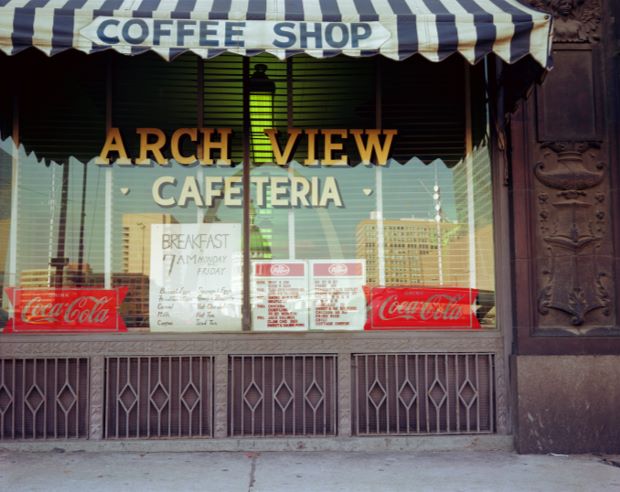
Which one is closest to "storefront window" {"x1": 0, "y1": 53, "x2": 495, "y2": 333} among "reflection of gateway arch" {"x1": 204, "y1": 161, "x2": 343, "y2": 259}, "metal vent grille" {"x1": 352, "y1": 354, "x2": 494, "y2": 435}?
"reflection of gateway arch" {"x1": 204, "y1": 161, "x2": 343, "y2": 259}

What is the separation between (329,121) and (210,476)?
3685 mm

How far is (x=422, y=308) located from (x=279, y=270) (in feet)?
4.96

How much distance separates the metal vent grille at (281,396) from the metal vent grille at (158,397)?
29cm

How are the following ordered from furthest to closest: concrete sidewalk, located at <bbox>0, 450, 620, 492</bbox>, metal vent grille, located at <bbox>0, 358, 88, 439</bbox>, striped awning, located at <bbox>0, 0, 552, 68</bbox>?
metal vent grille, located at <bbox>0, 358, 88, 439</bbox>, concrete sidewalk, located at <bbox>0, 450, 620, 492</bbox>, striped awning, located at <bbox>0, 0, 552, 68</bbox>

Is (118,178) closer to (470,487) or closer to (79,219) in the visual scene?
(79,219)

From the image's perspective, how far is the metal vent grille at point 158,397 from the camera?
6.46 meters

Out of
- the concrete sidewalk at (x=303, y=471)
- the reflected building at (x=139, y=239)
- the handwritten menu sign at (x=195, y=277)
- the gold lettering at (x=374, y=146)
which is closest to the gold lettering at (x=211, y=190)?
the handwritten menu sign at (x=195, y=277)

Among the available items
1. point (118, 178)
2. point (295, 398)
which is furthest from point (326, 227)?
point (118, 178)

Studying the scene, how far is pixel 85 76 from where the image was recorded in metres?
6.93

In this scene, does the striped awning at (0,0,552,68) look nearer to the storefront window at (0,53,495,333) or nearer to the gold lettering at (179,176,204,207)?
the storefront window at (0,53,495,333)

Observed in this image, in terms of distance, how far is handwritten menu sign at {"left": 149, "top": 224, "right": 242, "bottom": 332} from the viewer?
6656 millimetres

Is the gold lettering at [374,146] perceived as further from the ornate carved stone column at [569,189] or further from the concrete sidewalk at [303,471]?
the concrete sidewalk at [303,471]

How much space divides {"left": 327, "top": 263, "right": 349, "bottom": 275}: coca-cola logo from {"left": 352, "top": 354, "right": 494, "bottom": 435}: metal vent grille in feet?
2.82

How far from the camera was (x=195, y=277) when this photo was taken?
265 inches
